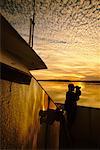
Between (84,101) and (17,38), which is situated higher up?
(17,38)

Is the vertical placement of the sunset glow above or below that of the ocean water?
above

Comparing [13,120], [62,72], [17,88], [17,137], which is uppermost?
[62,72]

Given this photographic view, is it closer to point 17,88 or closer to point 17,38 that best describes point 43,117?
point 17,88

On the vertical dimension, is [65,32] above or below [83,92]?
above

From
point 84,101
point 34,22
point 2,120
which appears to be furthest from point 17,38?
point 84,101

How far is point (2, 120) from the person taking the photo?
174cm

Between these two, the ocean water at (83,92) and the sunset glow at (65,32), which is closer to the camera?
the sunset glow at (65,32)

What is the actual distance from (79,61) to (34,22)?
1.06 metres

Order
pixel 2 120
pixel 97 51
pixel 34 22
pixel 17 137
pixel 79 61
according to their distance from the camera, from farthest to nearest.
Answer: pixel 79 61 → pixel 17 137 → pixel 97 51 → pixel 2 120 → pixel 34 22

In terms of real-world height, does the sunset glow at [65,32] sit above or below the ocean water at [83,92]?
above

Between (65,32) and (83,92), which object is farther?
(83,92)

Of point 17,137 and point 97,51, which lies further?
point 17,137

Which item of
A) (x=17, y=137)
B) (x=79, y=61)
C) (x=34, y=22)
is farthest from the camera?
(x=79, y=61)

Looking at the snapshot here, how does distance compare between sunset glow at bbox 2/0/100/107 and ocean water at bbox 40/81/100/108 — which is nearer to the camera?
sunset glow at bbox 2/0/100/107
